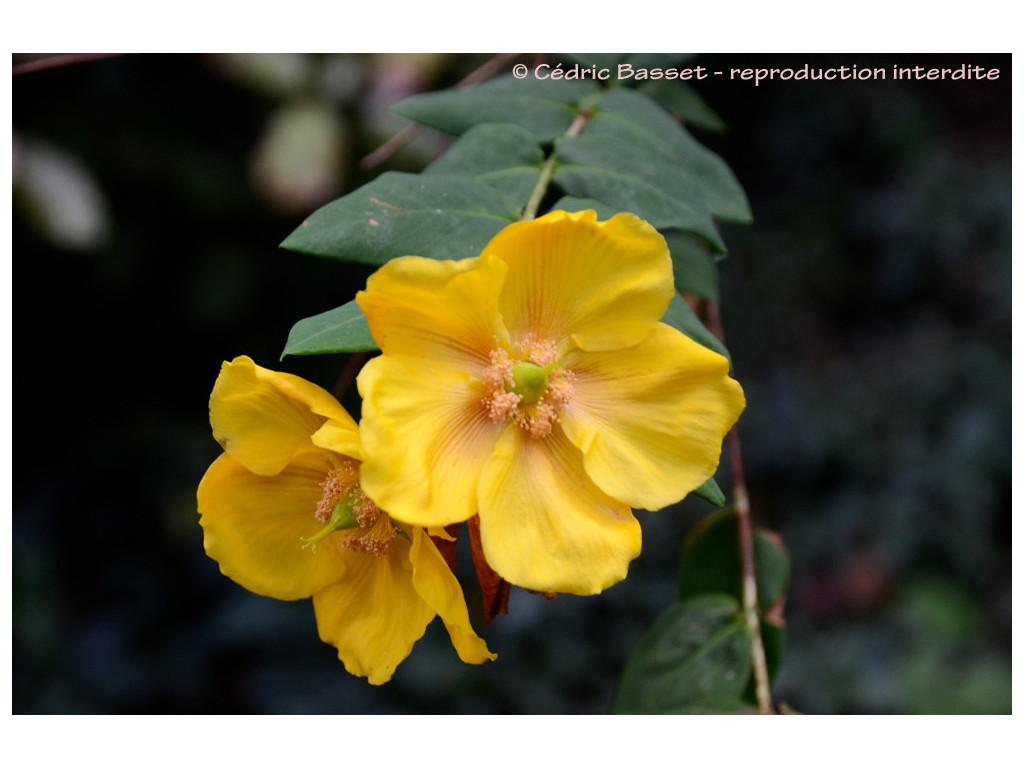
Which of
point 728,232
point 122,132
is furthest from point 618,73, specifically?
point 728,232

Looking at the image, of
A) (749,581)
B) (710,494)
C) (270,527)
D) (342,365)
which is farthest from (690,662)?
(342,365)

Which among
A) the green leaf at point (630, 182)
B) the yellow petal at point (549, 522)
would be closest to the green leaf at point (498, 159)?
the green leaf at point (630, 182)

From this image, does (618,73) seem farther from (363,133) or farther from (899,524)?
(899,524)

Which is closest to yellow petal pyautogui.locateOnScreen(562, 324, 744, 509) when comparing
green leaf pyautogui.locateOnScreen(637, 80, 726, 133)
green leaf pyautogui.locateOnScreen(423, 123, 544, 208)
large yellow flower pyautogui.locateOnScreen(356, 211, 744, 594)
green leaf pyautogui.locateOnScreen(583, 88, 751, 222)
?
large yellow flower pyautogui.locateOnScreen(356, 211, 744, 594)

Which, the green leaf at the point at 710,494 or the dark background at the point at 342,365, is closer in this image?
the green leaf at the point at 710,494

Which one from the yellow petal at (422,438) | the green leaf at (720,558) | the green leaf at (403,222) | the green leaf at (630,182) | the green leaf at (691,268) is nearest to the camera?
the yellow petal at (422,438)

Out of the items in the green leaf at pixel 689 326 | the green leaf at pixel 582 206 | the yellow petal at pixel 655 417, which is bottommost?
the yellow petal at pixel 655 417

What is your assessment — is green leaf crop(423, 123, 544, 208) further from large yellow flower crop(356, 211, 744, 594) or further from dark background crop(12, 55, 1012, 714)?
dark background crop(12, 55, 1012, 714)

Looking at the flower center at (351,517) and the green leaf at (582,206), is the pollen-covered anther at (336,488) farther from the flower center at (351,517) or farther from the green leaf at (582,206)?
the green leaf at (582,206)
